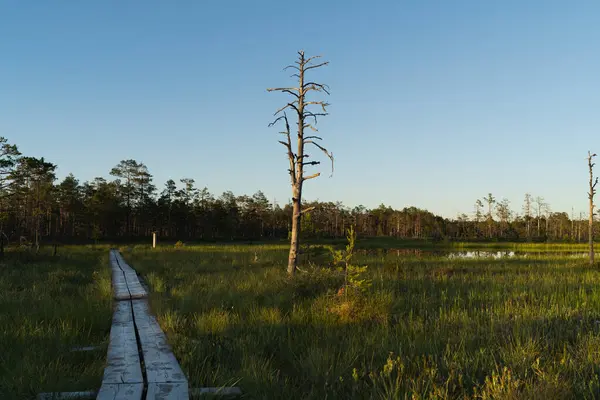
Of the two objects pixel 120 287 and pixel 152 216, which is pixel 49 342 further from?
pixel 152 216

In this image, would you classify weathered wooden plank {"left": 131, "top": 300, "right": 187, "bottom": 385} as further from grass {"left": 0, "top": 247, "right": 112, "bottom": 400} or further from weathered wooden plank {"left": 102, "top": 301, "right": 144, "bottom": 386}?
grass {"left": 0, "top": 247, "right": 112, "bottom": 400}

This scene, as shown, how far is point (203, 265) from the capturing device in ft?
53.9

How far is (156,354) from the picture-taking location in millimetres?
4309

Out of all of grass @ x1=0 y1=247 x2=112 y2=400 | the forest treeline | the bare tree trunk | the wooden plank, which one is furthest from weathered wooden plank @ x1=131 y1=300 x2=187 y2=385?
the forest treeline

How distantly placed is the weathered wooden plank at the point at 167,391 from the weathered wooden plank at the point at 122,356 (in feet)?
0.79

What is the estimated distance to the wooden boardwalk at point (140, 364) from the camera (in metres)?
3.21

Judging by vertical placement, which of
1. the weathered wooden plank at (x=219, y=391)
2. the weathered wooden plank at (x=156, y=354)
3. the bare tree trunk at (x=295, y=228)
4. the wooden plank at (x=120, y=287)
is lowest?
the wooden plank at (x=120, y=287)

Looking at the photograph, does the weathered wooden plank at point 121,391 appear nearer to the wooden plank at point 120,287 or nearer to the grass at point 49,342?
the grass at point 49,342

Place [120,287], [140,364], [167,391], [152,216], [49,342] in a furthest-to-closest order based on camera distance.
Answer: [152,216], [120,287], [49,342], [140,364], [167,391]

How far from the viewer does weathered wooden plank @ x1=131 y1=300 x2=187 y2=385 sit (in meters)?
3.60

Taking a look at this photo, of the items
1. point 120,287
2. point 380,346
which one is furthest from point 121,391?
point 120,287

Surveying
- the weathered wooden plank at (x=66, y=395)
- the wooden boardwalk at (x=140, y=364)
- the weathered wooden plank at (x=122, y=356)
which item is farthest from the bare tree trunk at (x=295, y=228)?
the weathered wooden plank at (x=66, y=395)

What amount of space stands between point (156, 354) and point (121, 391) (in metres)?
1.10

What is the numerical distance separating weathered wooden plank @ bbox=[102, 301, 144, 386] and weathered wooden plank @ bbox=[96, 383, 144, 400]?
10 cm
